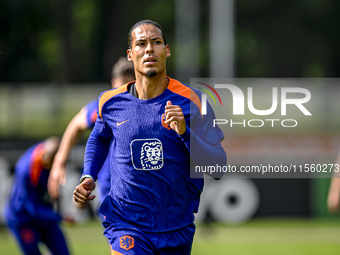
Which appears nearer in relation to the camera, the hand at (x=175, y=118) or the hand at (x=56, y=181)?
the hand at (x=175, y=118)

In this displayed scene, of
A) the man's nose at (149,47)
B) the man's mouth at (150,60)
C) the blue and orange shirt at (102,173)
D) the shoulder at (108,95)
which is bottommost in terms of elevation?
the blue and orange shirt at (102,173)

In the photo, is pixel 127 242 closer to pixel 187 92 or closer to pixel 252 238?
pixel 187 92

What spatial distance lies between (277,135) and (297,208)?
150 inches

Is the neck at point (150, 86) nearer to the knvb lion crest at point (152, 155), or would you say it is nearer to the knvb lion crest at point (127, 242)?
the knvb lion crest at point (152, 155)

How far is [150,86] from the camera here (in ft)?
13.5

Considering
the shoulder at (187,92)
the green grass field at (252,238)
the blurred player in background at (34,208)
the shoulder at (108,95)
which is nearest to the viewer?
the shoulder at (187,92)

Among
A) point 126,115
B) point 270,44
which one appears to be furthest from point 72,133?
point 270,44

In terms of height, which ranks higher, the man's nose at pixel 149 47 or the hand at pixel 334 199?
the man's nose at pixel 149 47

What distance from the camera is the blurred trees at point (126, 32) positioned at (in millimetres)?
28391

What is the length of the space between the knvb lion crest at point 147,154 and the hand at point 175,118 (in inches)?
12.2

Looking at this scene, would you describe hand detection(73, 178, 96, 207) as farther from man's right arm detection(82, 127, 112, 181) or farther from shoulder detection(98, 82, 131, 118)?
shoulder detection(98, 82, 131, 118)

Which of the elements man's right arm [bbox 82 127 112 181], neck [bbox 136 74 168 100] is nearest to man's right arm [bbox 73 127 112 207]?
man's right arm [bbox 82 127 112 181]

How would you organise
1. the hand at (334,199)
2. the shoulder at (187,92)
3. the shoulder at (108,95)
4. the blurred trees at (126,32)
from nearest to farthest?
the shoulder at (187,92), the shoulder at (108,95), the hand at (334,199), the blurred trees at (126,32)

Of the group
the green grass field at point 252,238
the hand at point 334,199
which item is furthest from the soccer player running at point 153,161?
the green grass field at point 252,238
